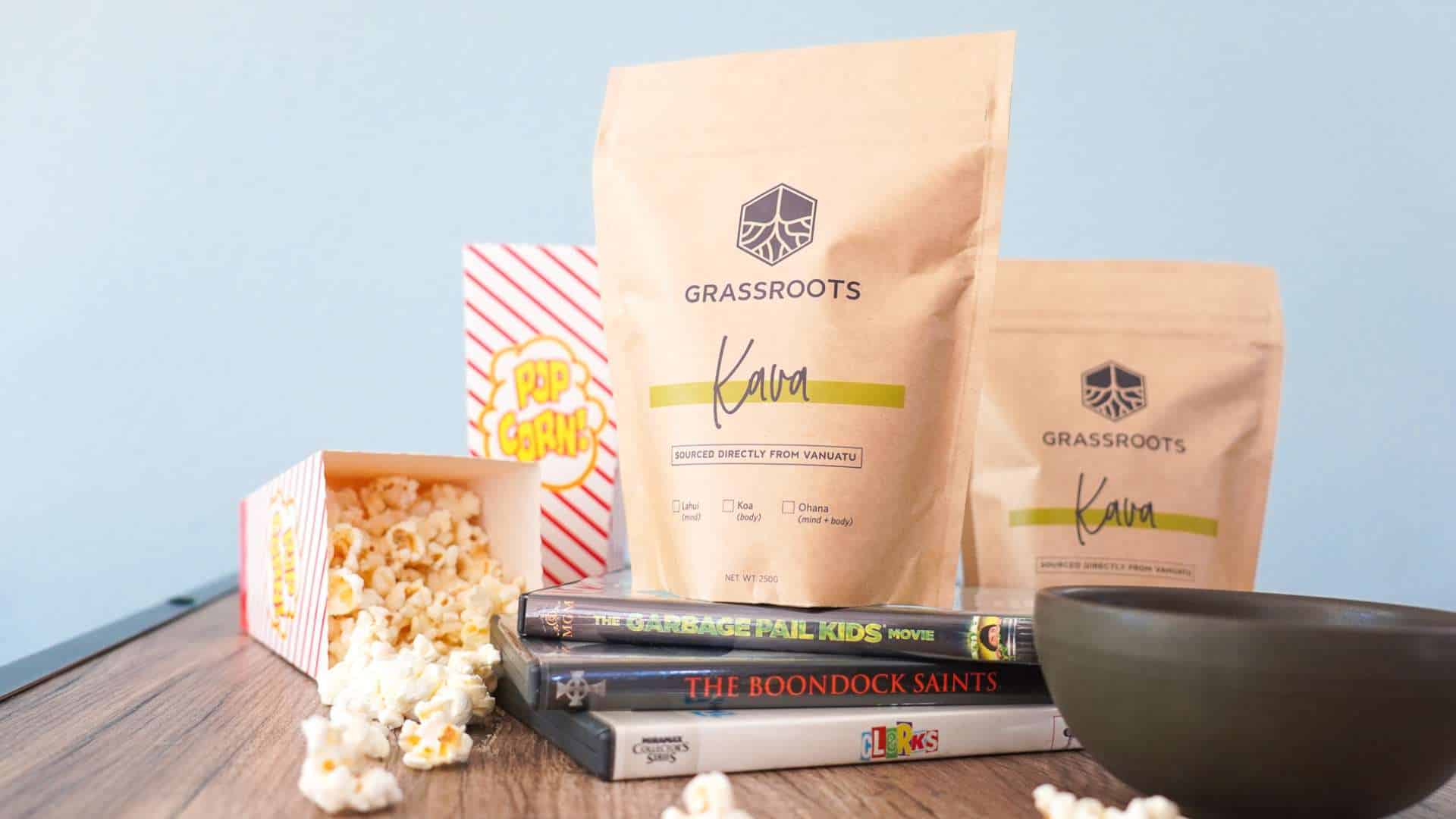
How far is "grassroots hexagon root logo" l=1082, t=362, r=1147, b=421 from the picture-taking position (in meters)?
0.91

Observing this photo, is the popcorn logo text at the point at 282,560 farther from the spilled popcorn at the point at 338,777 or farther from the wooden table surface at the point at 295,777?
the spilled popcorn at the point at 338,777

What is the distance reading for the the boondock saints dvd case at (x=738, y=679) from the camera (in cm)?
54

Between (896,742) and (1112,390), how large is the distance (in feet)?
1.53

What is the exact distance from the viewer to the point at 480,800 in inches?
18.7

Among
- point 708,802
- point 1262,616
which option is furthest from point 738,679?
point 1262,616

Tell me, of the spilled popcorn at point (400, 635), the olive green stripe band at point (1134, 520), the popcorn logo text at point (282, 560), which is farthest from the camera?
the olive green stripe band at point (1134, 520)

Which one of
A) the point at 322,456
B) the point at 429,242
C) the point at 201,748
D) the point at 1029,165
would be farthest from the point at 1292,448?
the point at 201,748

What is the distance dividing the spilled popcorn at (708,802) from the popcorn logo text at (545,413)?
0.47 m

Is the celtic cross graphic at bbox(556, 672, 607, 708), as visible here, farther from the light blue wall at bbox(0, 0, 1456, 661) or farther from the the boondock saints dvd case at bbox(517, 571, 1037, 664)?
the light blue wall at bbox(0, 0, 1456, 661)

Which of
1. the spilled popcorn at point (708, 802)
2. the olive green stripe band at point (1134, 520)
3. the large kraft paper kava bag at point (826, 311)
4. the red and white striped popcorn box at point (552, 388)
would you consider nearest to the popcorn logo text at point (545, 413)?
the red and white striped popcorn box at point (552, 388)

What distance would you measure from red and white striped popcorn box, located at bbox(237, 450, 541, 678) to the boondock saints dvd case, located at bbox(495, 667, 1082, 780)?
0.67ft

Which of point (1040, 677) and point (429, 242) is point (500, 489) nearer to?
point (1040, 677)

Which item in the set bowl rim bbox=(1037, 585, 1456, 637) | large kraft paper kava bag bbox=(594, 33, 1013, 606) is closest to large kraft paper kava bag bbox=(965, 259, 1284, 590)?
large kraft paper kava bag bbox=(594, 33, 1013, 606)

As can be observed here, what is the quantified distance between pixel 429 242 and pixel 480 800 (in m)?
1.21
